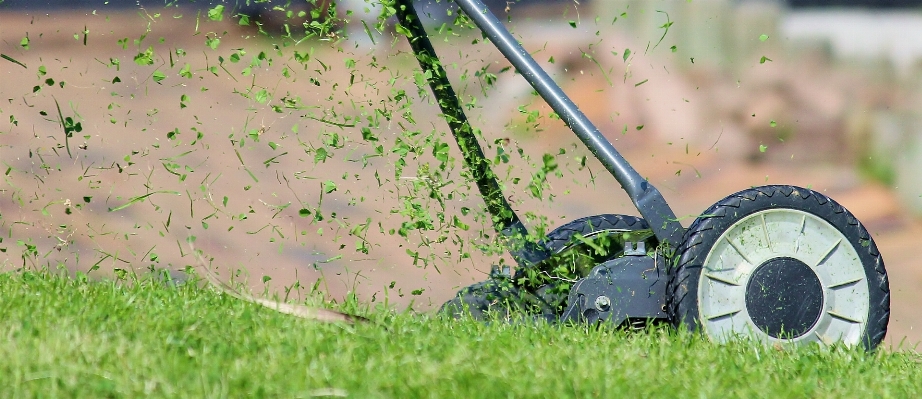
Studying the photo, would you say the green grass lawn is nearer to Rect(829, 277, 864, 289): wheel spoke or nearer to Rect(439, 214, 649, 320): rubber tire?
Rect(829, 277, 864, 289): wheel spoke

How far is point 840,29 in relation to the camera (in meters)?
5.81

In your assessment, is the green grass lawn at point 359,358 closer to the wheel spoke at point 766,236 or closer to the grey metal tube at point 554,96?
the wheel spoke at point 766,236

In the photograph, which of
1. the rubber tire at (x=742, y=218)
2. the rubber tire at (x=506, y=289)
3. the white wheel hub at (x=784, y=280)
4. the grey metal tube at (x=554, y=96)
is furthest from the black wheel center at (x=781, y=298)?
the rubber tire at (x=506, y=289)

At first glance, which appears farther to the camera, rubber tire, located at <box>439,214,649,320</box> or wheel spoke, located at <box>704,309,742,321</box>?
rubber tire, located at <box>439,214,649,320</box>

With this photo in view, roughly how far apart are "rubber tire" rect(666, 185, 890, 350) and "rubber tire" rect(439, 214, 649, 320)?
393mm

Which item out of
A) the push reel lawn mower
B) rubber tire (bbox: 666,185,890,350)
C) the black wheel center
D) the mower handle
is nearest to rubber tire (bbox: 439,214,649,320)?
the push reel lawn mower

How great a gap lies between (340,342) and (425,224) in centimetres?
71

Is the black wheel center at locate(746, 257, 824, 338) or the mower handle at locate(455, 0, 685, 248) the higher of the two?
the mower handle at locate(455, 0, 685, 248)

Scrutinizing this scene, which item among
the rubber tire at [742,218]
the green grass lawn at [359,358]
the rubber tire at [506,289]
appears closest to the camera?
the green grass lawn at [359,358]

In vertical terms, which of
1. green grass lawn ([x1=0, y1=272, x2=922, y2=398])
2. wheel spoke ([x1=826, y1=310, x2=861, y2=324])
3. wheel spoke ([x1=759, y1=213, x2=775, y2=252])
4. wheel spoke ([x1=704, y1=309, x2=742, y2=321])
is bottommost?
green grass lawn ([x1=0, y1=272, x2=922, y2=398])

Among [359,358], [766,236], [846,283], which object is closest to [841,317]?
[846,283]

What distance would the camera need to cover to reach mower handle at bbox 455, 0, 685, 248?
2.80 metres

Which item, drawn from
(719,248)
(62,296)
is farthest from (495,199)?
(62,296)

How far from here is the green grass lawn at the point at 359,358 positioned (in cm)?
194
